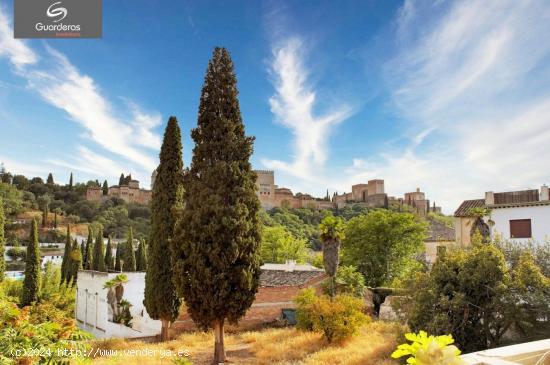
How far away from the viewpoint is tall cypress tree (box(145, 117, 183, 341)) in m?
13.6

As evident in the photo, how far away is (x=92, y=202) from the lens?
206 feet

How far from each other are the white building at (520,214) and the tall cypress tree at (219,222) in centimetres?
1445

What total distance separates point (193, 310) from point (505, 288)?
8.54 metres

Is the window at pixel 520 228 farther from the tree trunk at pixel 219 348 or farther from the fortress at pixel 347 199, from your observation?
the fortress at pixel 347 199

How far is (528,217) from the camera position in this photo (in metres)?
20.6

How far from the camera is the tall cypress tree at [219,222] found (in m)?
11.0

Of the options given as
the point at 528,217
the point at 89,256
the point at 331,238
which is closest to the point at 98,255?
the point at 89,256

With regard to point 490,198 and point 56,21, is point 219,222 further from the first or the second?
point 490,198

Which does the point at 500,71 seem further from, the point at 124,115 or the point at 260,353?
the point at 124,115

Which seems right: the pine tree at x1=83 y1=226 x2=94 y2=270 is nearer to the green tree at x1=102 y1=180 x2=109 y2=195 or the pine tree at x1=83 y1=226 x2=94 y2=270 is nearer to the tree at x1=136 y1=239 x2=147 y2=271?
the tree at x1=136 y1=239 x2=147 y2=271

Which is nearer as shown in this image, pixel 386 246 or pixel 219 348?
pixel 219 348

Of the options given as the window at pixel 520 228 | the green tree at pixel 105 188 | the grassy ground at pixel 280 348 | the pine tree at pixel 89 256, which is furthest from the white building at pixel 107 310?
the green tree at pixel 105 188

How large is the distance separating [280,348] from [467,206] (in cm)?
1788

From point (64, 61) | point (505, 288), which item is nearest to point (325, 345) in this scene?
point (505, 288)
